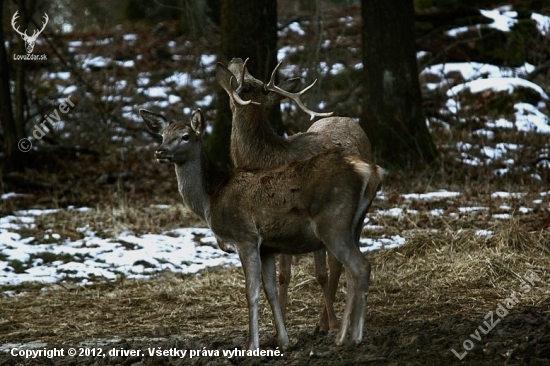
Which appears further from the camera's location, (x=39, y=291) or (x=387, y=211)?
(x=387, y=211)

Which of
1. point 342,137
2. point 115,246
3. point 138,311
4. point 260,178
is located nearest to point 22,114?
point 115,246

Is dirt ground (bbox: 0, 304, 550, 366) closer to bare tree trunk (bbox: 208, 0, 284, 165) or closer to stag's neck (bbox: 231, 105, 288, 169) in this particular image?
stag's neck (bbox: 231, 105, 288, 169)

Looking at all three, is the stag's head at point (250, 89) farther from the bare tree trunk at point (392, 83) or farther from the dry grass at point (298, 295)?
the bare tree trunk at point (392, 83)

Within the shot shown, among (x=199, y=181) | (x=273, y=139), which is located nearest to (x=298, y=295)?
(x=273, y=139)

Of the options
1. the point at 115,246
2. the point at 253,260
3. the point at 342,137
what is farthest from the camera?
the point at 115,246

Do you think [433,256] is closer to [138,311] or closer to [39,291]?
[138,311]

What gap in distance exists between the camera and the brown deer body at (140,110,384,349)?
6926mm

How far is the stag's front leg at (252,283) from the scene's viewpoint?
23.4 feet

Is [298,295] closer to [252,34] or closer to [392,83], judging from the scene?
[252,34]

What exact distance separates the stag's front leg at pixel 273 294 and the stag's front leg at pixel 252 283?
0.58 ft

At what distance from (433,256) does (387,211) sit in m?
2.60

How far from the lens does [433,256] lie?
34.9 feet

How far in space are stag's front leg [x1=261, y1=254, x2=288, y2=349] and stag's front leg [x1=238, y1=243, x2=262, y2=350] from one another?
0.18m

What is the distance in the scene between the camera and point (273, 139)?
A: 8883 millimetres
